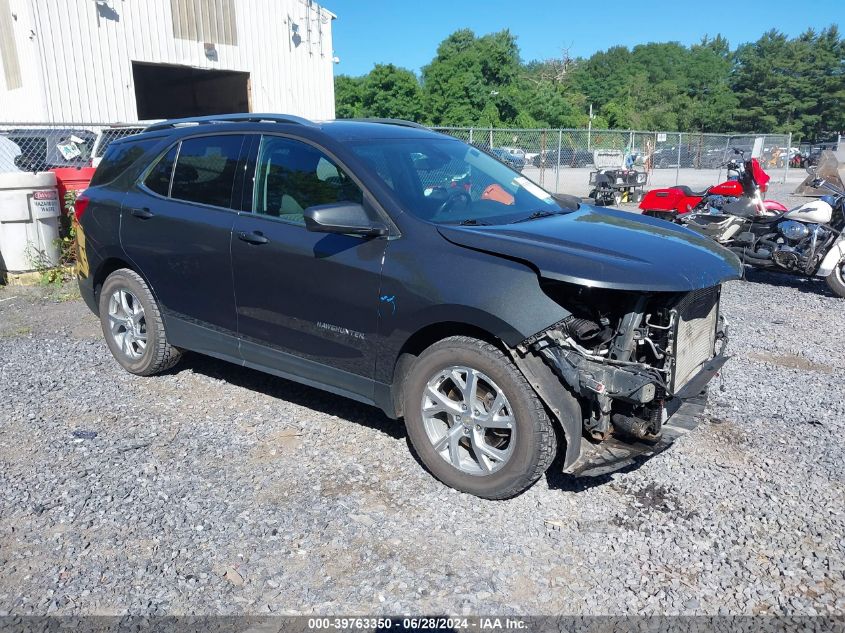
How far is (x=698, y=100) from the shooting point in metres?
88.1

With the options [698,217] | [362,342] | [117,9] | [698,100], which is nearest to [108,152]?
[362,342]

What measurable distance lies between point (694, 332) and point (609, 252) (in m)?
0.71

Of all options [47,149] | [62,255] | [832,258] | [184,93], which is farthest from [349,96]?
[832,258]

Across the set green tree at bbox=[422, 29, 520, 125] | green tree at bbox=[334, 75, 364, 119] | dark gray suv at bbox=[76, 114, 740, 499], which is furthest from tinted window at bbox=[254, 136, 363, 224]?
green tree at bbox=[334, 75, 364, 119]

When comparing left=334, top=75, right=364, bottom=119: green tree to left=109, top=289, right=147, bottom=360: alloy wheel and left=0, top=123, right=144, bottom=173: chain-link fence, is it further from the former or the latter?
left=109, top=289, right=147, bottom=360: alloy wheel

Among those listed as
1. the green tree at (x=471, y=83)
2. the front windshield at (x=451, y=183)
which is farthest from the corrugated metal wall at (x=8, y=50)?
the green tree at (x=471, y=83)

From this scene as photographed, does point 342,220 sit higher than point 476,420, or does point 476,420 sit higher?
point 342,220

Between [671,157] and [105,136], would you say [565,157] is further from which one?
[105,136]

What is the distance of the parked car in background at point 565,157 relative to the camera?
20516mm

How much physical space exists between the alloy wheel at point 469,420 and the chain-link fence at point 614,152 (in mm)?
13867

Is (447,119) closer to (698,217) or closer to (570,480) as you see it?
(698,217)

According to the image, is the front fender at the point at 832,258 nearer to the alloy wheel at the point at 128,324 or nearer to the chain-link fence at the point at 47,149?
the alloy wheel at the point at 128,324

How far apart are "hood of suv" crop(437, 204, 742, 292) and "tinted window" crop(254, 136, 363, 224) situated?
745 mm

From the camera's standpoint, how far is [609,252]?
3.42 metres
